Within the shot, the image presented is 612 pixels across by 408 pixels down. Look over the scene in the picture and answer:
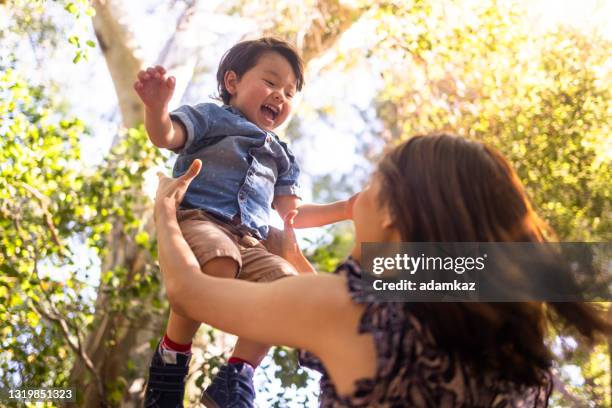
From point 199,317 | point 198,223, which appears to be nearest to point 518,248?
point 199,317

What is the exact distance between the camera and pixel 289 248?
2773 millimetres

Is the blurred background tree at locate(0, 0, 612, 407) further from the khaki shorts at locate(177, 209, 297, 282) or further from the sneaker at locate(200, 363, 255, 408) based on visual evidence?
the sneaker at locate(200, 363, 255, 408)

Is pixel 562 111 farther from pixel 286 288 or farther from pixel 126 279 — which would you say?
pixel 286 288

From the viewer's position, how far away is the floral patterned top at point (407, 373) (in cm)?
154

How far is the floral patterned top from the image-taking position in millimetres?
1536

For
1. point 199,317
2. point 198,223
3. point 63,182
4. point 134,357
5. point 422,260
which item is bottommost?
point 199,317

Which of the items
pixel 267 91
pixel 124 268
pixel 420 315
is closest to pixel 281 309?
pixel 420 315

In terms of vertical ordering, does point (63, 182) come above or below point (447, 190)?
above

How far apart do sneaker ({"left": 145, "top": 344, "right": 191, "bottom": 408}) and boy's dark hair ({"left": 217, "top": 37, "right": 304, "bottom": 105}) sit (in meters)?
1.03

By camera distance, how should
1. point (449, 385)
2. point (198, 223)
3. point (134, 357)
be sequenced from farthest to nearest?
point (134, 357) < point (198, 223) < point (449, 385)

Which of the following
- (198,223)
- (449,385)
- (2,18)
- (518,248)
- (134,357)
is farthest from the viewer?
(134,357)

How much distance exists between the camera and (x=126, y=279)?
17.2 feet

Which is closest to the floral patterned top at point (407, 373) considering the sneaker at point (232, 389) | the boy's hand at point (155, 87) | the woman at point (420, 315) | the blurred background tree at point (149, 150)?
the woman at point (420, 315)

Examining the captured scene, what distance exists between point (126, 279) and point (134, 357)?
0.58 meters
